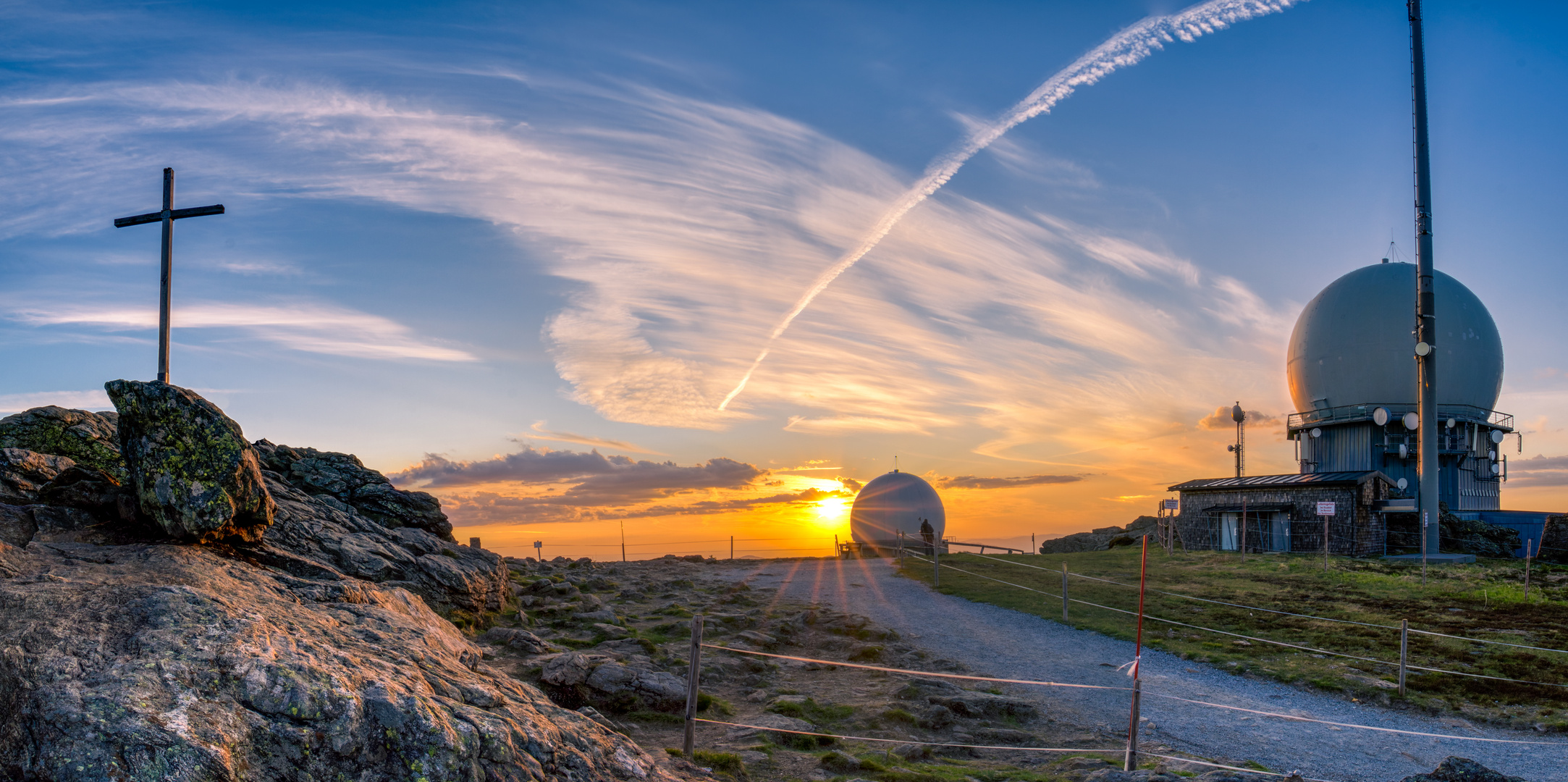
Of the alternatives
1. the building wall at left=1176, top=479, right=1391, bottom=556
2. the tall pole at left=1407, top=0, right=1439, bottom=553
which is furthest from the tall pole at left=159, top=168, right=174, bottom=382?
the tall pole at left=1407, top=0, right=1439, bottom=553

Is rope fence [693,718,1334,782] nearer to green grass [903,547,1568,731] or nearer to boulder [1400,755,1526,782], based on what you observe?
boulder [1400,755,1526,782]

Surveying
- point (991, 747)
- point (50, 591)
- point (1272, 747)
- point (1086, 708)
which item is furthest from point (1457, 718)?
point (50, 591)

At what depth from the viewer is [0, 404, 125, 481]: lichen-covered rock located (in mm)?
11016

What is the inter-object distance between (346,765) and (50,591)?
8.83ft

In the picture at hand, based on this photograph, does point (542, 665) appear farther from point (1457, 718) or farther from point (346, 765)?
point (1457, 718)

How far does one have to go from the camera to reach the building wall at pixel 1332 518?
3772 cm

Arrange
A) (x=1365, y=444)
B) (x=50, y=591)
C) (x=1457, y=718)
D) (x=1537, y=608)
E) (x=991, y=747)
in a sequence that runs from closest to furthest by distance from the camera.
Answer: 1. (x=50, y=591)
2. (x=991, y=747)
3. (x=1457, y=718)
4. (x=1537, y=608)
5. (x=1365, y=444)

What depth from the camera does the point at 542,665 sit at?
11.3 metres

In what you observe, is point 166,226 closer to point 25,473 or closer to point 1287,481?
point 25,473

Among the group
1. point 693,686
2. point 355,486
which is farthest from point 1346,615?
point 355,486

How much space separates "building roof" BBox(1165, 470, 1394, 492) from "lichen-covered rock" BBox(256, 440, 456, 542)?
128 feet

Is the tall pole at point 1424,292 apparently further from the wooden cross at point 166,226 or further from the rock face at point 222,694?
the wooden cross at point 166,226

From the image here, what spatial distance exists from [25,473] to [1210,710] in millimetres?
16449

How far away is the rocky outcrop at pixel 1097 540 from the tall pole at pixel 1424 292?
1386 centimetres
